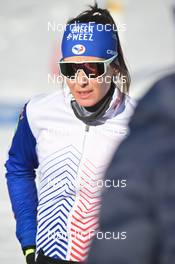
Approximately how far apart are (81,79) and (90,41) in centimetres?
15

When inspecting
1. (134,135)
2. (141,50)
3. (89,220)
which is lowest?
(141,50)

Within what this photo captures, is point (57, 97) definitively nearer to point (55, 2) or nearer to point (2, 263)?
point (2, 263)

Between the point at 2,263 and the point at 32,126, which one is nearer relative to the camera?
the point at 32,126

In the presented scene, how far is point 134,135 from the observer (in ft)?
3.02

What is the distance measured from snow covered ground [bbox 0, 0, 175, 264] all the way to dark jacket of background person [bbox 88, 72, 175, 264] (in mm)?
11027

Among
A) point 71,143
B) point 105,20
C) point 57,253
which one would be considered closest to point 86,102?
point 71,143

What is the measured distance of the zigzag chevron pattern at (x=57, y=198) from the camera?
3117 millimetres

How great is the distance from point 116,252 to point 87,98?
2374 millimetres

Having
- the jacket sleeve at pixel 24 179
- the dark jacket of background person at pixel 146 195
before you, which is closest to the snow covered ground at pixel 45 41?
the jacket sleeve at pixel 24 179

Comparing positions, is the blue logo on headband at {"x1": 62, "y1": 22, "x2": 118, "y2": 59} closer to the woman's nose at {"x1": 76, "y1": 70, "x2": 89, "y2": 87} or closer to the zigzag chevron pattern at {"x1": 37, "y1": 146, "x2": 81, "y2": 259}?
the woman's nose at {"x1": 76, "y1": 70, "x2": 89, "y2": 87}

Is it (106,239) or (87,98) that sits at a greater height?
(106,239)

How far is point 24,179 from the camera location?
3426 mm

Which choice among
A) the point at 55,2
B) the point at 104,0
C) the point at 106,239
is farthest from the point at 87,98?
the point at 55,2

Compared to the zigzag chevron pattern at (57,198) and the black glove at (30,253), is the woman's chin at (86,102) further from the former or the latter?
the black glove at (30,253)
